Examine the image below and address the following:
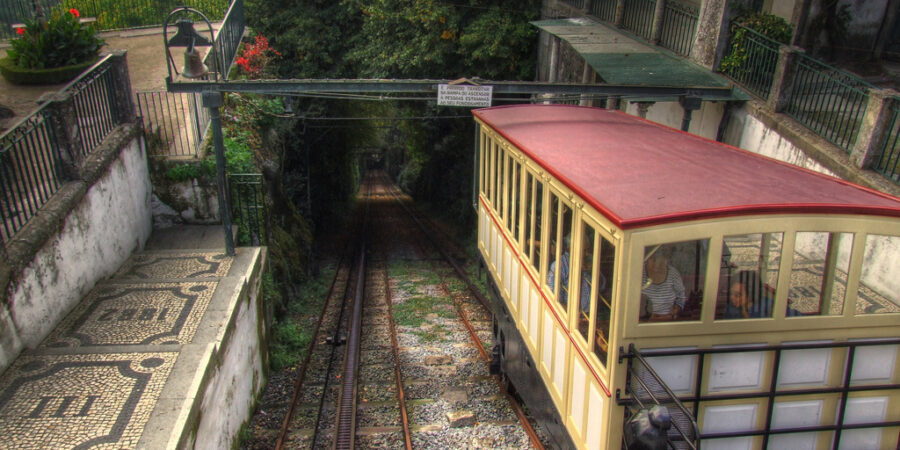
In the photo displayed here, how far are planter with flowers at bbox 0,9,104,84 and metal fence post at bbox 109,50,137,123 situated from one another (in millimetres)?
3338

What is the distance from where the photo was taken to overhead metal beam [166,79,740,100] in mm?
7992

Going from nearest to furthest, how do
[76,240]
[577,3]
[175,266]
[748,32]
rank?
[76,240], [175,266], [748,32], [577,3]

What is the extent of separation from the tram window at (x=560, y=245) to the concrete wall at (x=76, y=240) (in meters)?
5.39

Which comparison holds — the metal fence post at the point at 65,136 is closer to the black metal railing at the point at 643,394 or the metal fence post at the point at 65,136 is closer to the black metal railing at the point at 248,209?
the black metal railing at the point at 248,209

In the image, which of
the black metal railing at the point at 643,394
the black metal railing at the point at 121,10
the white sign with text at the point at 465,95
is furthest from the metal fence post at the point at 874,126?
the black metal railing at the point at 121,10

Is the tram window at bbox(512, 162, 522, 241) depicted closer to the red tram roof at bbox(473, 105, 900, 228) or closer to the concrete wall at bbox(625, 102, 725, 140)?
the red tram roof at bbox(473, 105, 900, 228)

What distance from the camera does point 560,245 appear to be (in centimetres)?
518

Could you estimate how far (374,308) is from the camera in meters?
12.2

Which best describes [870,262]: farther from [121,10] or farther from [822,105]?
[121,10]

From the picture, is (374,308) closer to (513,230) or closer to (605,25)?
(513,230)

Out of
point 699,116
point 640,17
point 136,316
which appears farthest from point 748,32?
point 136,316

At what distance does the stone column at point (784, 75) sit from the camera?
8.38 meters

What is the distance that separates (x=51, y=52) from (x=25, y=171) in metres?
6.40

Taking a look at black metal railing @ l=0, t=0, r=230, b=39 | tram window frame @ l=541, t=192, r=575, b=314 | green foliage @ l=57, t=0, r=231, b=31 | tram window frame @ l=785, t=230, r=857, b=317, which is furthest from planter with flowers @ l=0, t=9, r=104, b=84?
tram window frame @ l=785, t=230, r=857, b=317
